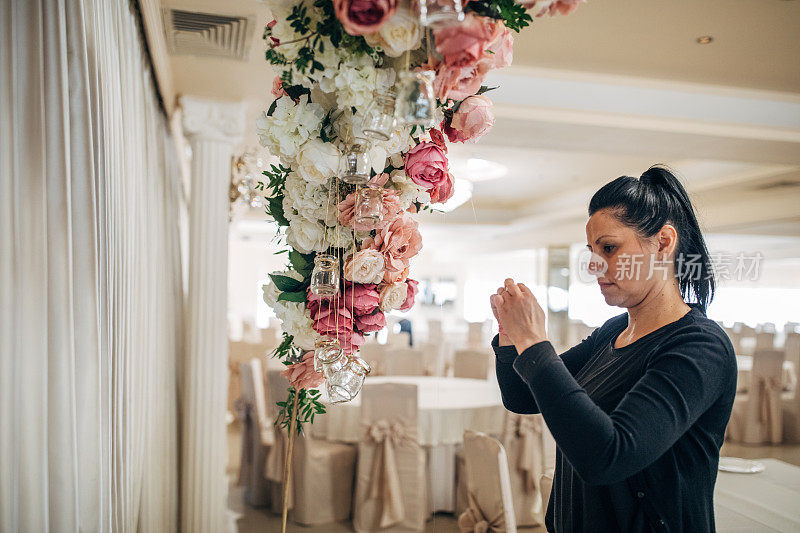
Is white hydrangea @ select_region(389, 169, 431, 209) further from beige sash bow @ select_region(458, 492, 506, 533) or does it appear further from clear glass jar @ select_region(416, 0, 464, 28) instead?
beige sash bow @ select_region(458, 492, 506, 533)

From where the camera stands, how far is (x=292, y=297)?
1247 mm

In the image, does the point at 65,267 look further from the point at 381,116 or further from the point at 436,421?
the point at 436,421

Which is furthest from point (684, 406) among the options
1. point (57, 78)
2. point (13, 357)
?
point (57, 78)

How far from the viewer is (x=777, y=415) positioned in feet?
9.38

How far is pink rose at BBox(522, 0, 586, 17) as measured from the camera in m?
0.90

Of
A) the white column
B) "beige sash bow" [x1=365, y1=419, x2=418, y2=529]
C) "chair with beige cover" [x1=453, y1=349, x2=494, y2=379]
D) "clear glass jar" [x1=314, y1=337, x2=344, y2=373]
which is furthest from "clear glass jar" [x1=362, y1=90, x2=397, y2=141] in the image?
"chair with beige cover" [x1=453, y1=349, x2=494, y2=379]

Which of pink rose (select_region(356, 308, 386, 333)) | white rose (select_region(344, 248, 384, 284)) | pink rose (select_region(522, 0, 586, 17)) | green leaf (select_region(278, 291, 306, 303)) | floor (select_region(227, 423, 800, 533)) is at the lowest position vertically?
floor (select_region(227, 423, 800, 533))

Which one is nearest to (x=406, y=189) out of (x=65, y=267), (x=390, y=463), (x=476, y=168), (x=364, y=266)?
(x=364, y=266)

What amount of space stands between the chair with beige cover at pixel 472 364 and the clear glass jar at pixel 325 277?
4.51m

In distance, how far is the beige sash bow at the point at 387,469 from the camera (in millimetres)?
3340

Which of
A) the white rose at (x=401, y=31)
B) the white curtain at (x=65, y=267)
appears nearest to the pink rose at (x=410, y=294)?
the white rose at (x=401, y=31)

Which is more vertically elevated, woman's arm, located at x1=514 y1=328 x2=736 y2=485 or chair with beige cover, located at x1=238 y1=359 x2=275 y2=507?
woman's arm, located at x1=514 y1=328 x2=736 y2=485

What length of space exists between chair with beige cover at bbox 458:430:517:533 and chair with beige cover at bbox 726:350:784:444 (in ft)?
3.57

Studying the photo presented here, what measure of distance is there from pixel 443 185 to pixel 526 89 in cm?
239
